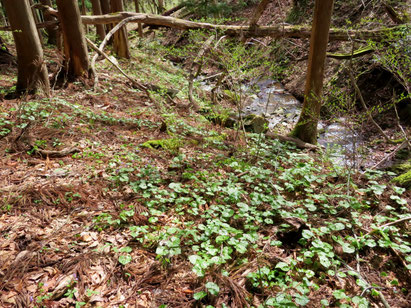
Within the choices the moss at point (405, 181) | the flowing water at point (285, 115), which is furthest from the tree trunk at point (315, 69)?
the moss at point (405, 181)

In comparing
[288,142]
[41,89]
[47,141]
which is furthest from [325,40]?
[41,89]

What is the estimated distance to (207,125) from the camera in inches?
273

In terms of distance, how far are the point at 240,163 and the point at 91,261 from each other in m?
2.85

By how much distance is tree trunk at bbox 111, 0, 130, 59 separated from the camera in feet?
34.6

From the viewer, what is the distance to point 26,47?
16.9 ft

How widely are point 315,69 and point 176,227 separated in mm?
4973

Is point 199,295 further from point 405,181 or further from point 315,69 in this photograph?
point 315,69

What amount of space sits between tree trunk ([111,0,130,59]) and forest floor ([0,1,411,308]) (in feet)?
21.9

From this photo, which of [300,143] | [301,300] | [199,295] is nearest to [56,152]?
[199,295]

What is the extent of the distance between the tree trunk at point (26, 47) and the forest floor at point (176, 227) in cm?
68

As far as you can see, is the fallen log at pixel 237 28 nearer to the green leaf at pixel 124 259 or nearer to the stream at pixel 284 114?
the stream at pixel 284 114

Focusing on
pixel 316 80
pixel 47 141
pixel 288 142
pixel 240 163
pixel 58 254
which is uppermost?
pixel 316 80

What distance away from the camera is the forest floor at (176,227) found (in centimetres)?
222

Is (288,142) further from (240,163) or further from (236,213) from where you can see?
(236,213)
